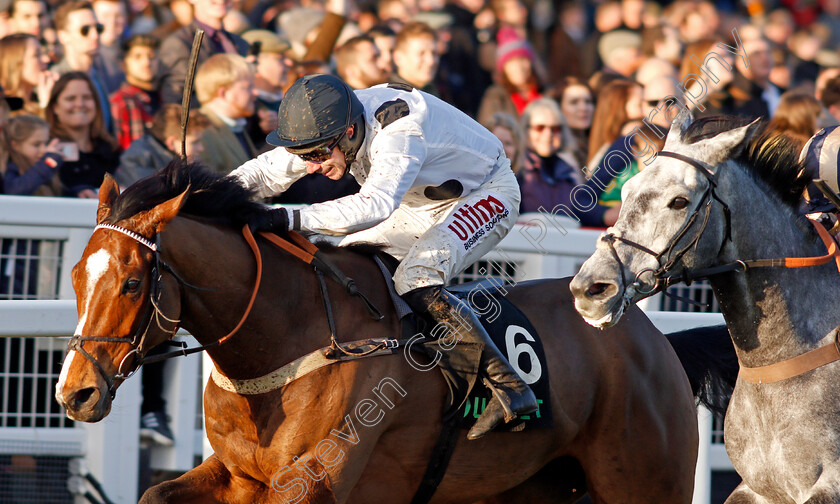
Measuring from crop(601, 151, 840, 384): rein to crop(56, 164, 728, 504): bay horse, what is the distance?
88cm

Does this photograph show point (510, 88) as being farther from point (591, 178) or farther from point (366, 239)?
point (366, 239)

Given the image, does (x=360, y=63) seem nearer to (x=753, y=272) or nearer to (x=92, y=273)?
(x=92, y=273)

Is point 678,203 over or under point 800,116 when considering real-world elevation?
over

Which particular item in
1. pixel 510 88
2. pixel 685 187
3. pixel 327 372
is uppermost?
pixel 685 187

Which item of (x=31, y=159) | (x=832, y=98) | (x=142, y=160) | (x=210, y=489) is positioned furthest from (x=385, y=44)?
(x=210, y=489)

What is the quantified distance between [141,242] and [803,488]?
2.26m

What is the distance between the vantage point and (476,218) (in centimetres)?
430

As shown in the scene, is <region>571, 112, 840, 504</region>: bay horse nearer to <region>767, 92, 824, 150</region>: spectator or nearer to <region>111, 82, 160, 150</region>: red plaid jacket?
<region>767, 92, 824, 150</region>: spectator

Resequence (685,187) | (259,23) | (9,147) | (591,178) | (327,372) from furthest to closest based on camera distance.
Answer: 1. (259,23)
2. (591,178)
3. (9,147)
4. (327,372)
5. (685,187)

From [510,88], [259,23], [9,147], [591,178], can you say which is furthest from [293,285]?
[259,23]

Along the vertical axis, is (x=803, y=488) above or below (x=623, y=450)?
above

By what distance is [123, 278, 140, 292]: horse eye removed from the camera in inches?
135

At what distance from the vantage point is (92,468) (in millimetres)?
5074

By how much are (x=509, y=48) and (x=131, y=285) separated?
6.36m
